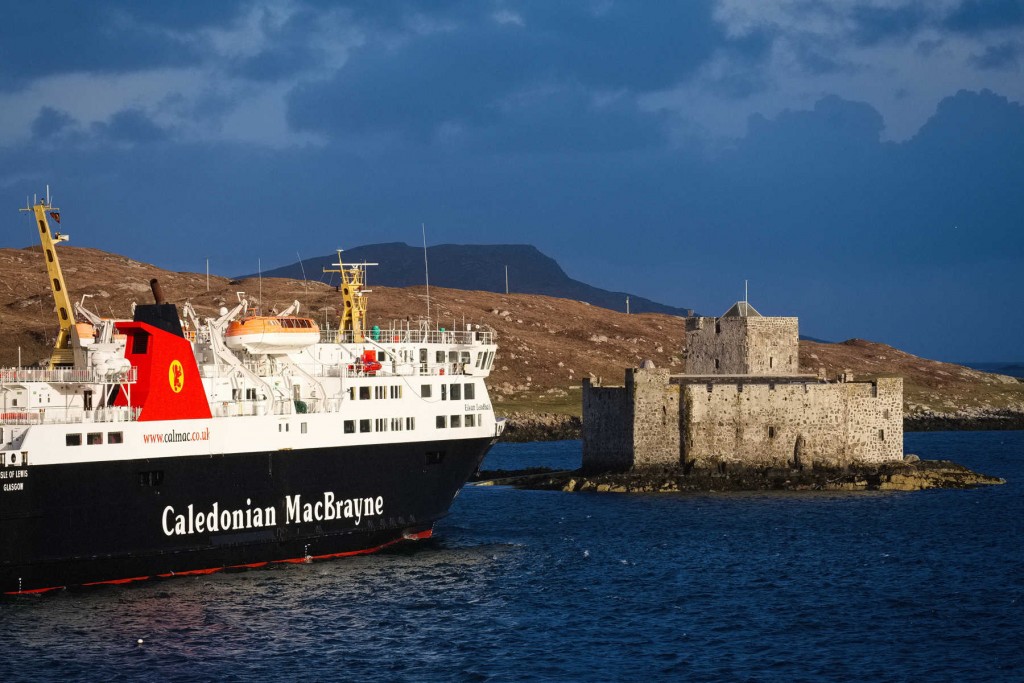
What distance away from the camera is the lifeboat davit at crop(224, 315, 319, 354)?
A: 144ft

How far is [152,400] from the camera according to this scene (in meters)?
39.8

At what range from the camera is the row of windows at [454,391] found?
46812mm

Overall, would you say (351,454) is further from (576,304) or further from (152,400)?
(576,304)

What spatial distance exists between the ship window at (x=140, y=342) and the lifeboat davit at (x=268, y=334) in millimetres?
3619

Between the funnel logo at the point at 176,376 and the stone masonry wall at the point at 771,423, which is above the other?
the funnel logo at the point at 176,376

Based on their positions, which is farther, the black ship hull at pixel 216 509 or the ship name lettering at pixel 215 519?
the ship name lettering at pixel 215 519

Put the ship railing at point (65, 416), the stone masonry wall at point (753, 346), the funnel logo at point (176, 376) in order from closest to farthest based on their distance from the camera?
the ship railing at point (65, 416) < the funnel logo at point (176, 376) < the stone masonry wall at point (753, 346)

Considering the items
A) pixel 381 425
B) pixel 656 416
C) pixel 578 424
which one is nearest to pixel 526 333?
pixel 578 424

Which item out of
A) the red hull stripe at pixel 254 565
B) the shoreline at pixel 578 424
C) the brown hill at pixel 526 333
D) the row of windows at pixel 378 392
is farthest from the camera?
the brown hill at pixel 526 333

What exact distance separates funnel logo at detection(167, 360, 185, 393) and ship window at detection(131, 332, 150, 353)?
95 centimetres

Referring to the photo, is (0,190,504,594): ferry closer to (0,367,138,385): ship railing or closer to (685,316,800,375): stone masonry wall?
(0,367,138,385): ship railing

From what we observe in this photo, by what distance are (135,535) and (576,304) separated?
128393mm

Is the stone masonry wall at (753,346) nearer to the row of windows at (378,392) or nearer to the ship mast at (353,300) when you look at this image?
the ship mast at (353,300)

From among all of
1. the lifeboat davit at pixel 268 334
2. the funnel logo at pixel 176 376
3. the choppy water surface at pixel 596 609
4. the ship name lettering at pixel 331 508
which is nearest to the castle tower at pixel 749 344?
the choppy water surface at pixel 596 609
